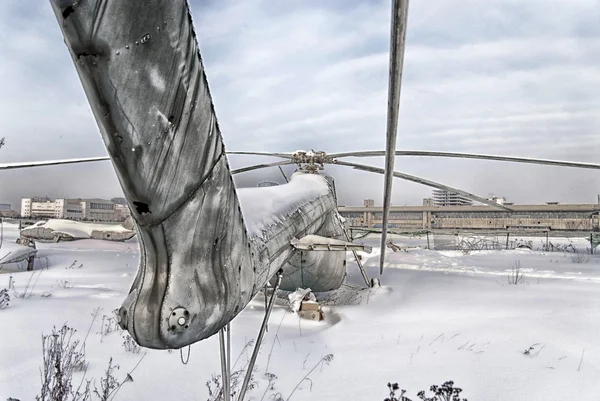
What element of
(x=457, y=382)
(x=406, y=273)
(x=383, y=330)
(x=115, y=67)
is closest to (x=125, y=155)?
(x=115, y=67)

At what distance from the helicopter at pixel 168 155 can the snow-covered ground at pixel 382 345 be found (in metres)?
2.07

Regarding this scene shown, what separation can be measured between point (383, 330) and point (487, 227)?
25181 mm

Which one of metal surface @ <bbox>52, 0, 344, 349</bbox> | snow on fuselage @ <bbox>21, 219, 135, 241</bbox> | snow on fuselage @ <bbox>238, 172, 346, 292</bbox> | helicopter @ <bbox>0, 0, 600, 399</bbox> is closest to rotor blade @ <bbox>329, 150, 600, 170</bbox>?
snow on fuselage @ <bbox>238, 172, 346, 292</bbox>

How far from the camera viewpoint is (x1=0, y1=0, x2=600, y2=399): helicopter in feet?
2.28

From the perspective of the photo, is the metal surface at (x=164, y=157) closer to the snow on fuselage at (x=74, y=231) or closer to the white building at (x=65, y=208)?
the snow on fuselage at (x=74, y=231)

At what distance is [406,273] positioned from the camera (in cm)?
842

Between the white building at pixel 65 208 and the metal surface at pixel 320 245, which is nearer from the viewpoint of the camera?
the metal surface at pixel 320 245

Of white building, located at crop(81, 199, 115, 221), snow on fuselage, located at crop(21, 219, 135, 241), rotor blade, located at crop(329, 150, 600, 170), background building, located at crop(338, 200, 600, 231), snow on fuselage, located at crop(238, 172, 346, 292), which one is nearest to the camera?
snow on fuselage, located at crop(238, 172, 346, 292)

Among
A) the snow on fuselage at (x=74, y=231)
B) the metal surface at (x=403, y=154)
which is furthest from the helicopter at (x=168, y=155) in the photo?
the snow on fuselage at (x=74, y=231)

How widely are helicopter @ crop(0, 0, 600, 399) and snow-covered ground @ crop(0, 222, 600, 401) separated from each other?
6.80 ft

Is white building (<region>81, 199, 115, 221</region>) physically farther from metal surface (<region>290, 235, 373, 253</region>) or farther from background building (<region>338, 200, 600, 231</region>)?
metal surface (<region>290, 235, 373, 253</region>)

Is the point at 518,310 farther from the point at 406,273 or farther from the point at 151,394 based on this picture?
the point at 151,394

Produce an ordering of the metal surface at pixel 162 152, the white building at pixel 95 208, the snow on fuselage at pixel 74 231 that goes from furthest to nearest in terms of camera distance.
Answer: the white building at pixel 95 208 → the snow on fuselage at pixel 74 231 → the metal surface at pixel 162 152

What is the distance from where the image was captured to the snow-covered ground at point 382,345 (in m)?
2.94
